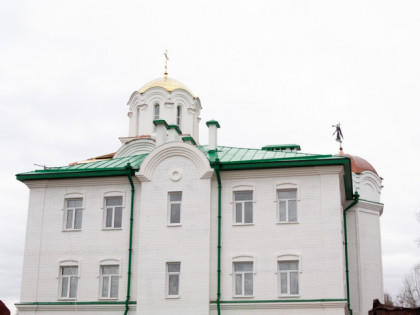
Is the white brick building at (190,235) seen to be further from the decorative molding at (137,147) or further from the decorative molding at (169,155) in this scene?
the decorative molding at (137,147)

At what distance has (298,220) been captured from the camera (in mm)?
26062

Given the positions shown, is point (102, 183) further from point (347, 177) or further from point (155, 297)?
point (347, 177)

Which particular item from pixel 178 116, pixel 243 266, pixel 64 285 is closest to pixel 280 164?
pixel 243 266

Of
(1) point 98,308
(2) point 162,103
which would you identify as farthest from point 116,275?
(2) point 162,103

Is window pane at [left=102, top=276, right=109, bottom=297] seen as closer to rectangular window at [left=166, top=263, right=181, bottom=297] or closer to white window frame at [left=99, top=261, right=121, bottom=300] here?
white window frame at [left=99, top=261, right=121, bottom=300]

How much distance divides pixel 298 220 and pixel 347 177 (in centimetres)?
408

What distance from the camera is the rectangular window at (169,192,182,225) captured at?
2717cm

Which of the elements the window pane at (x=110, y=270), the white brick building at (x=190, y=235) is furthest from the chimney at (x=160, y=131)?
the window pane at (x=110, y=270)

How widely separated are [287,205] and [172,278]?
19.0 feet

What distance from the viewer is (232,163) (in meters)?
27.1

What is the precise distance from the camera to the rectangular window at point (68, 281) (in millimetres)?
27422

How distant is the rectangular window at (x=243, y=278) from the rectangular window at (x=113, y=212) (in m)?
5.75

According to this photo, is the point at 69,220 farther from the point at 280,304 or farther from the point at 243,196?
the point at 280,304

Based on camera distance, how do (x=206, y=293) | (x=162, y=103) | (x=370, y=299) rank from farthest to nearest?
1. (x=162, y=103)
2. (x=370, y=299)
3. (x=206, y=293)
